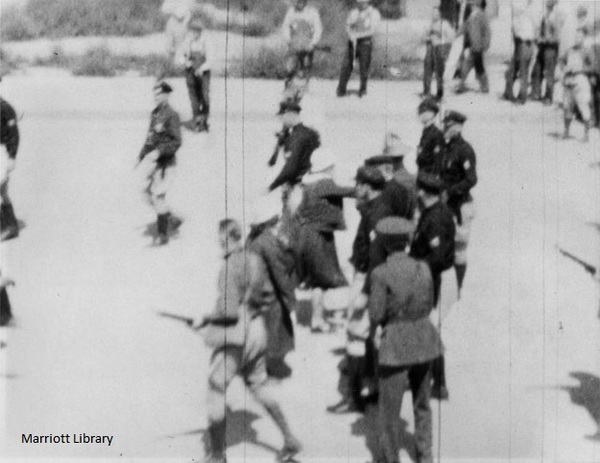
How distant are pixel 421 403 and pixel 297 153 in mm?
1397

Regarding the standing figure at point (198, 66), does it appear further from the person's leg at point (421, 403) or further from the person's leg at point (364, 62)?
the person's leg at point (421, 403)

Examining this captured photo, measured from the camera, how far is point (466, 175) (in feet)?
17.8

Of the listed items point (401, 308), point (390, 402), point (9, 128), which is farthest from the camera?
point (9, 128)

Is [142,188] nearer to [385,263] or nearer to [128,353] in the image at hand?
[128,353]

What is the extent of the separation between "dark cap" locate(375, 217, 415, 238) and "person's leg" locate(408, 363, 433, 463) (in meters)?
0.65

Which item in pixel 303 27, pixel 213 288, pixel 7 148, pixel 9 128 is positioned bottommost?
pixel 213 288

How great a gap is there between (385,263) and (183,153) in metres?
1.19

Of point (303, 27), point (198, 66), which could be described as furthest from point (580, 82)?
point (198, 66)

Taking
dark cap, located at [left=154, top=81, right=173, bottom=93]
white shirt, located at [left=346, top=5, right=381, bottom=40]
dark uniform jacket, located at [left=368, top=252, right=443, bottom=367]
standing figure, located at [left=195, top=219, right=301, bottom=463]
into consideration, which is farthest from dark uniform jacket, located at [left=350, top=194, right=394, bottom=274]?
dark cap, located at [left=154, top=81, right=173, bottom=93]

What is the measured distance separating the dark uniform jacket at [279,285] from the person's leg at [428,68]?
1.08 meters

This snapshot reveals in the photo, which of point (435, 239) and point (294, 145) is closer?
point (435, 239)

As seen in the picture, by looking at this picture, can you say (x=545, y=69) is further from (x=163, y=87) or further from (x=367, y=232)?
(x=163, y=87)

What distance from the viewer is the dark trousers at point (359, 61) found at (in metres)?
5.44

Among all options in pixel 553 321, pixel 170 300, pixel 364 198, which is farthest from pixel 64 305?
pixel 553 321
